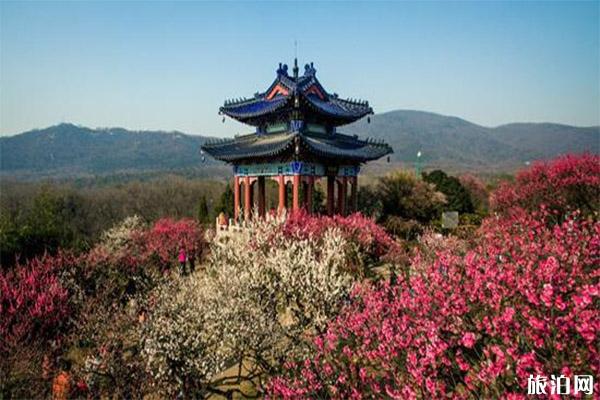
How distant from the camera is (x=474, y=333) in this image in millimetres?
5574

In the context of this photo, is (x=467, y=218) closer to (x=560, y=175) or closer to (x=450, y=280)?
(x=560, y=175)

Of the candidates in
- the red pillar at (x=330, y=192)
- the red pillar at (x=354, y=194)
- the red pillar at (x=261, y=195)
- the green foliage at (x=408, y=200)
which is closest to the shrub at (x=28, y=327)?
the red pillar at (x=261, y=195)

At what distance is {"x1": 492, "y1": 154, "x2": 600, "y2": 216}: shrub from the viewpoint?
19.0 meters

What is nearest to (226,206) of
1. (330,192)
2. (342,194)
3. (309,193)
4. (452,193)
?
(330,192)

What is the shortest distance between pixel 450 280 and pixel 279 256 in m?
4.56

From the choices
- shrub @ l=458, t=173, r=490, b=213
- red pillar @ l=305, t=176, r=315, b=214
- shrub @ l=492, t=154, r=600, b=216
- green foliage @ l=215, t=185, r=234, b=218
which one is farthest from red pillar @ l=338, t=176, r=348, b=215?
shrub @ l=458, t=173, r=490, b=213

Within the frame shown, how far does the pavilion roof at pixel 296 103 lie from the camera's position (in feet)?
64.0

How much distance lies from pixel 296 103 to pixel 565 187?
1269cm

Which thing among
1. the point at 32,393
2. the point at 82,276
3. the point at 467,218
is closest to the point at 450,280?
the point at 32,393

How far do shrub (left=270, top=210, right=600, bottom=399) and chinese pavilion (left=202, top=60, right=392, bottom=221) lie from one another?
1216cm

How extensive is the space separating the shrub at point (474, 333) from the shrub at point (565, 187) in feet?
43.7

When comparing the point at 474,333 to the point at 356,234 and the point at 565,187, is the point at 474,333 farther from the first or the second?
the point at 565,187

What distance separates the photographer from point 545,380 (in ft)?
13.8

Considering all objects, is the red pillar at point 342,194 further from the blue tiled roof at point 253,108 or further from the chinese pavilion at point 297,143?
the blue tiled roof at point 253,108
